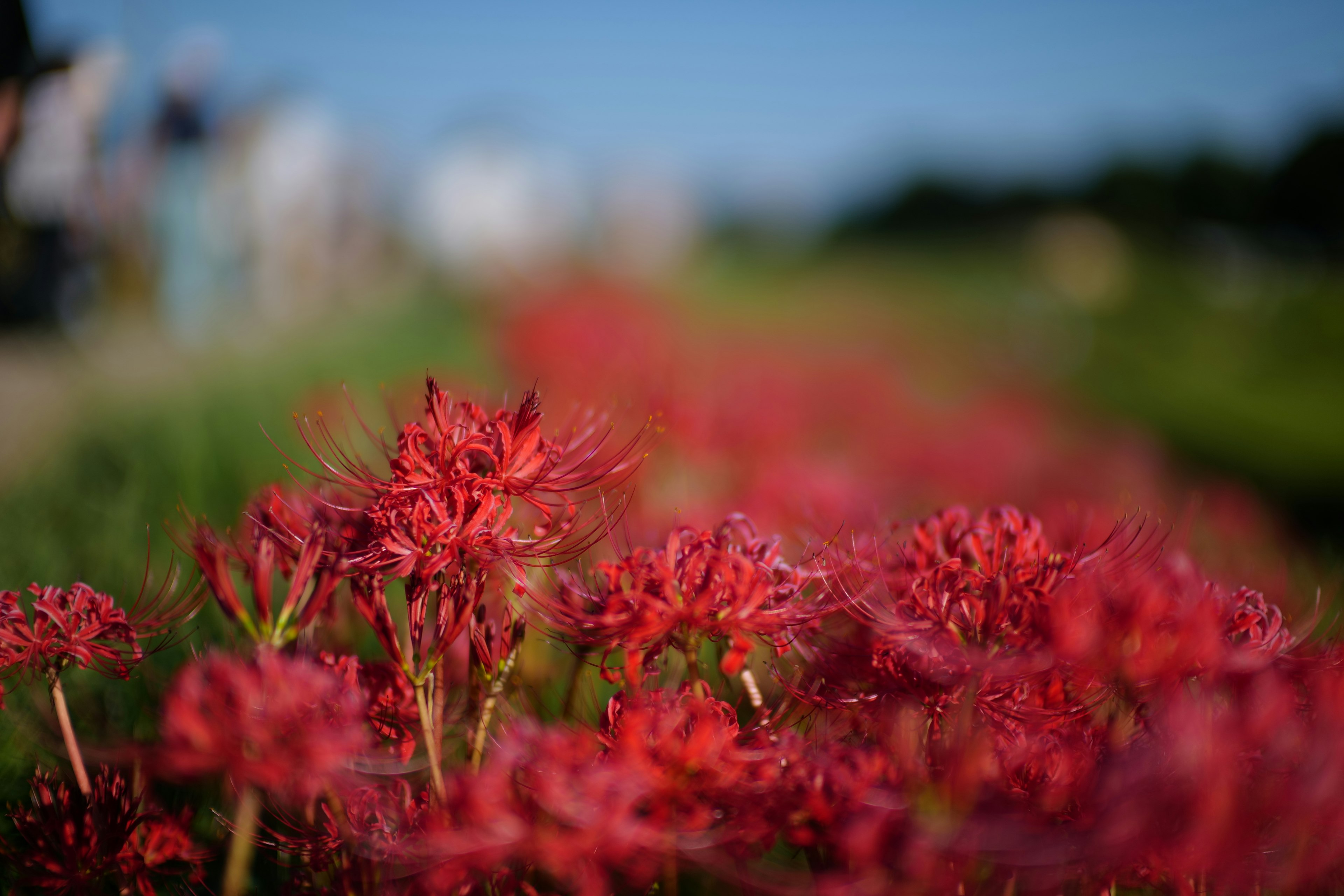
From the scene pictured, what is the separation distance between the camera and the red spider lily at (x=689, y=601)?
89cm

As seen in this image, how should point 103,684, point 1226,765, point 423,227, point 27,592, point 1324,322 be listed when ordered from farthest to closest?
point 423,227, point 1324,322, point 27,592, point 103,684, point 1226,765

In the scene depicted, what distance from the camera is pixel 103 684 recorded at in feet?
5.66

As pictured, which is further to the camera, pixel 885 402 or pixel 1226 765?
pixel 885 402

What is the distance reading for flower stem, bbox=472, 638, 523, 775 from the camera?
973 mm

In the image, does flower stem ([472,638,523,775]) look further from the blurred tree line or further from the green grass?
the blurred tree line

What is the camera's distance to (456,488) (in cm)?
Result: 91

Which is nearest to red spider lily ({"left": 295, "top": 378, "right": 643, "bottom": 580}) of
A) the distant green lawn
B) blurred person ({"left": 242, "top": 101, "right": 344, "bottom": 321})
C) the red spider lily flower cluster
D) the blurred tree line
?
the red spider lily flower cluster

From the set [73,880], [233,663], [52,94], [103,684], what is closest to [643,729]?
[233,663]

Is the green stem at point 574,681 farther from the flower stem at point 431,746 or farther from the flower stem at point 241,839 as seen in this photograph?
the flower stem at point 241,839

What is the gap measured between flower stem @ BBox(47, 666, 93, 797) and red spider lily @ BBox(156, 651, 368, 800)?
0.66 ft

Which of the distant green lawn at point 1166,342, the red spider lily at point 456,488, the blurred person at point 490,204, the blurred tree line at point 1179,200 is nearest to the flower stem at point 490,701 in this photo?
the red spider lily at point 456,488

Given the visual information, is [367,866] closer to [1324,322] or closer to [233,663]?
[233,663]

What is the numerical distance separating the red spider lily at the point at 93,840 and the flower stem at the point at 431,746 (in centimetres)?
41

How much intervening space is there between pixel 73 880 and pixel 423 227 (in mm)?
17059
